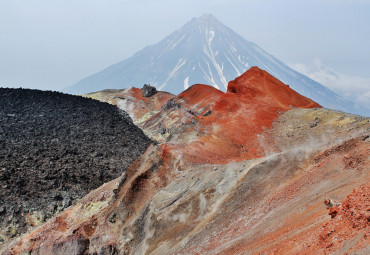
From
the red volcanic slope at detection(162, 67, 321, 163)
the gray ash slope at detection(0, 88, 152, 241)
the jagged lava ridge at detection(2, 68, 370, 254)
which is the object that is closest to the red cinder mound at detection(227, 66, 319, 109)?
the red volcanic slope at detection(162, 67, 321, 163)

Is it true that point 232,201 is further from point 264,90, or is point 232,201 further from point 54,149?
point 264,90

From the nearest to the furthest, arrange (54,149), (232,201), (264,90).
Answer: (232,201) → (54,149) → (264,90)

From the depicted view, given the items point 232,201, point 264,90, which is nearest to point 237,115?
point 264,90

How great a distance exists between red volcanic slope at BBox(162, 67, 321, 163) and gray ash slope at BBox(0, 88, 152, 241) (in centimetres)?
872

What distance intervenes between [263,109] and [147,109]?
27.5 meters

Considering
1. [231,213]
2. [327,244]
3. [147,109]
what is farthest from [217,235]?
[147,109]

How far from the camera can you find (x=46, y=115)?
38094 mm

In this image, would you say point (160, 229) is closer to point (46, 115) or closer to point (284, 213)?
point (284, 213)

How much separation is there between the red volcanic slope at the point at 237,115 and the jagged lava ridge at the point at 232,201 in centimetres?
17

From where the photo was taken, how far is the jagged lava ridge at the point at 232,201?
9031mm

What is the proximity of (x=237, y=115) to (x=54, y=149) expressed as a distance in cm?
1662

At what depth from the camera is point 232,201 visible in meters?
14.2

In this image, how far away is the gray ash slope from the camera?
24922 millimetres

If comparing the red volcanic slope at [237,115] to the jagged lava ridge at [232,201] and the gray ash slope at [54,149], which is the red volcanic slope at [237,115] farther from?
the gray ash slope at [54,149]
